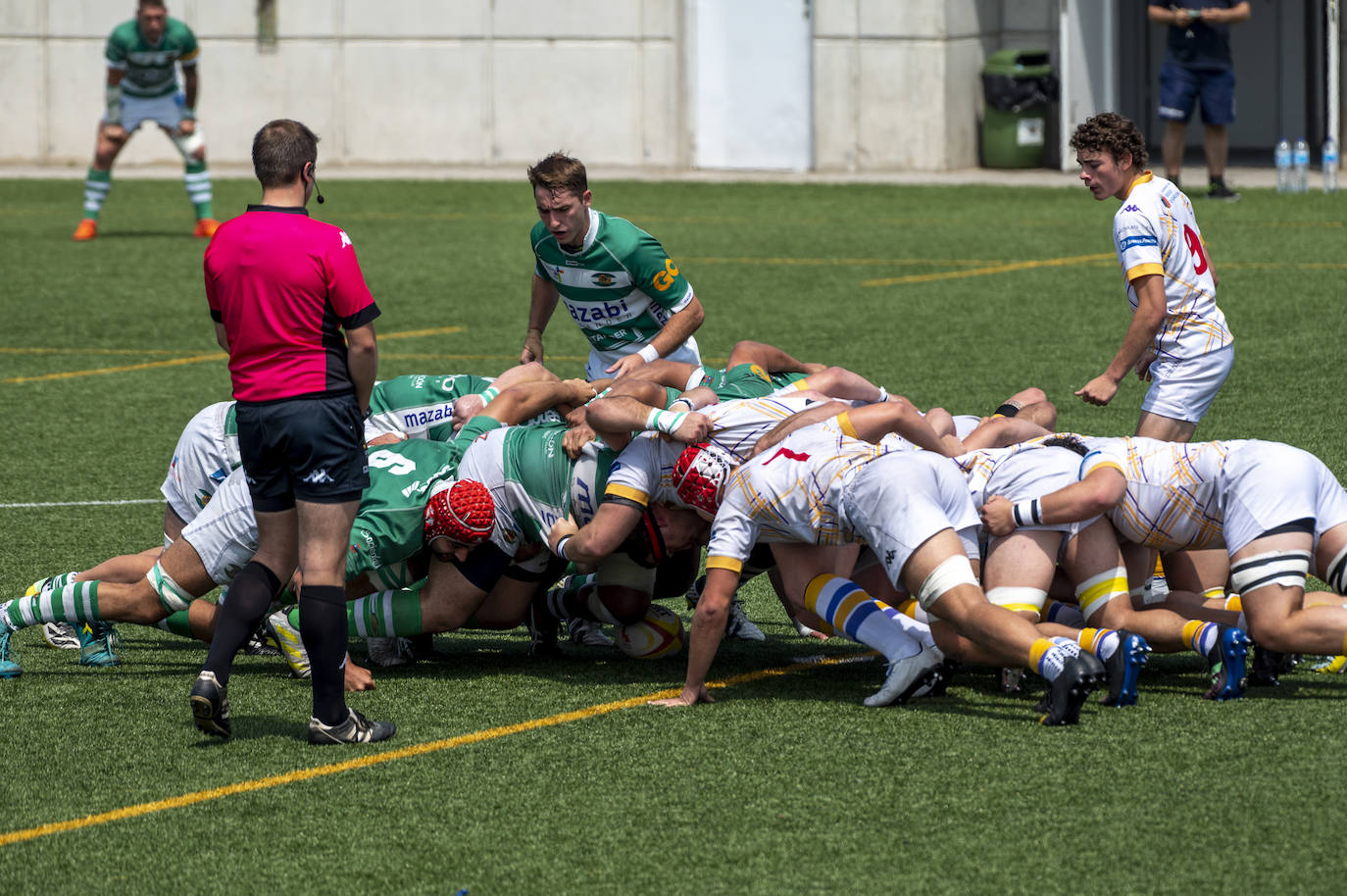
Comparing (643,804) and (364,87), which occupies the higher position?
(364,87)

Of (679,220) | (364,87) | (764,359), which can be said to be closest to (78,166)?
(364,87)

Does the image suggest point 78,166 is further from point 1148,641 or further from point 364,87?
point 1148,641

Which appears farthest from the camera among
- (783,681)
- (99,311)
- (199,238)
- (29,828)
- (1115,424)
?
(199,238)

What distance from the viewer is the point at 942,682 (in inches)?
232

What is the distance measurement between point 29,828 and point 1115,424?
679cm

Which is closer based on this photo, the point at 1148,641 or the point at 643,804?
the point at 643,804

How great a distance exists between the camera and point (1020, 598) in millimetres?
5941

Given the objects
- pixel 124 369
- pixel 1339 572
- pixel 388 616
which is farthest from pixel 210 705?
pixel 124 369

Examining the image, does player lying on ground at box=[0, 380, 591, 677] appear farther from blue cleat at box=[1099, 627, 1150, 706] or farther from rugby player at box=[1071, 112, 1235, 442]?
rugby player at box=[1071, 112, 1235, 442]

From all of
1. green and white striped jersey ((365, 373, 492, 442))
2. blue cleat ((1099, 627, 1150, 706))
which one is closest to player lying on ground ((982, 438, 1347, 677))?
blue cleat ((1099, 627, 1150, 706))

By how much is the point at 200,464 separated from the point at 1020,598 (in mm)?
2907

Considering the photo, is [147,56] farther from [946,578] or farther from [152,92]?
[946,578]

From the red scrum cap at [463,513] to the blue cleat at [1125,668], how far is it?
2013 mm

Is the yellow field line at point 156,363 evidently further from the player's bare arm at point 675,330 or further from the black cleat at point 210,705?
the black cleat at point 210,705
